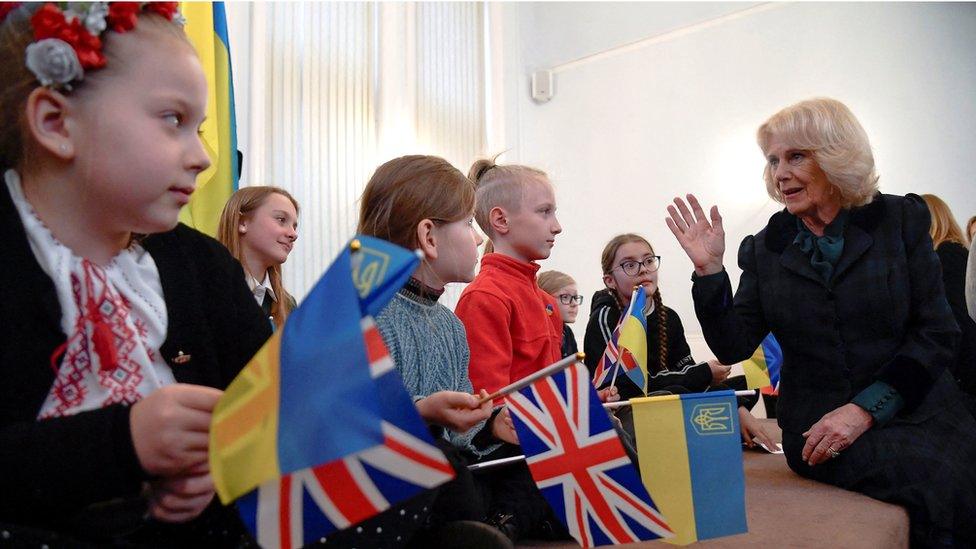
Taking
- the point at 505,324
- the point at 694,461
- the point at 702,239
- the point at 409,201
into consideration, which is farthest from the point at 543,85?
the point at 694,461

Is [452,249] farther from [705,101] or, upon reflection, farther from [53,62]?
[705,101]

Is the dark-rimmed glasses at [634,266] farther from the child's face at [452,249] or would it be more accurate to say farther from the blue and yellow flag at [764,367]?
the child's face at [452,249]

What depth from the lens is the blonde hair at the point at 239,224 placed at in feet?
8.76

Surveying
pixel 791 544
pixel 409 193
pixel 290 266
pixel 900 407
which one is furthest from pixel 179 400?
pixel 290 266

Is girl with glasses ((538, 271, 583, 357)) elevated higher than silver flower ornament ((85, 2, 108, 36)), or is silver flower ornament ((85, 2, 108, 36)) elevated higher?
silver flower ornament ((85, 2, 108, 36))

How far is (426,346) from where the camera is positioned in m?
1.56

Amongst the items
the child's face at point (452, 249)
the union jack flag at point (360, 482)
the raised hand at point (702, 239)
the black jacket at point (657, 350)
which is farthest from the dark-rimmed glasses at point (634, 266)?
the union jack flag at point (360, 482)

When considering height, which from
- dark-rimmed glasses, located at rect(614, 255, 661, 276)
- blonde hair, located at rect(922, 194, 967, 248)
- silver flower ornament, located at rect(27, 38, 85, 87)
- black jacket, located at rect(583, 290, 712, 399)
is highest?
silver flower ornament, located at rect(27, 38, 85, 87)

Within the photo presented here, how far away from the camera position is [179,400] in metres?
0.70

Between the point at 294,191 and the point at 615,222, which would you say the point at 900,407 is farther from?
the point at 615,222

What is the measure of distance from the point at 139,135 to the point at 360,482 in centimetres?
43

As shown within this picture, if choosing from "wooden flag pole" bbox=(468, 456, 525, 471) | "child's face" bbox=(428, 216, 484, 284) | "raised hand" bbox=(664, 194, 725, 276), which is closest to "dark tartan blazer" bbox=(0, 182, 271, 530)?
"wooden flag pole" bbox=(468, 456, 525, 471)

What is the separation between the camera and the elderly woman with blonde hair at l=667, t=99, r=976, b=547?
1.87m

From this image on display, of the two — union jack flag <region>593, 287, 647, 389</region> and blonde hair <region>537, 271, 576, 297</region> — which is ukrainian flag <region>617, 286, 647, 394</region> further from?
blonde hair <region>537, 271, 576, 297</region>
